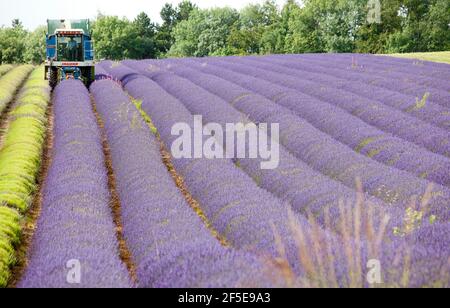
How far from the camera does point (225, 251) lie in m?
5.65

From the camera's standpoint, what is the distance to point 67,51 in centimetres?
2286

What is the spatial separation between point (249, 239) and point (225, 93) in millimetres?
12848

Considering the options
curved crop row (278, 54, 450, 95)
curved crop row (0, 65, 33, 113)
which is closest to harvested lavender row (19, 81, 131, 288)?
curved crop row (0, 65, 33, 113)

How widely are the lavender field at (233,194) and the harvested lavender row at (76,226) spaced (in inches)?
1.2

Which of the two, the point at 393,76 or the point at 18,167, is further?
the point at 393,76

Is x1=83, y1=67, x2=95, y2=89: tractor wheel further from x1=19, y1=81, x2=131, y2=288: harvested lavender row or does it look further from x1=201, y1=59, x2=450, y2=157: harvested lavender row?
x1=19, y1=81, x2=131, y2=288: harvested lavender row

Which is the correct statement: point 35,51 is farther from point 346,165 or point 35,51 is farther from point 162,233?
point 162,233

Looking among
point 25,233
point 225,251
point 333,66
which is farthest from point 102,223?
point 333,66

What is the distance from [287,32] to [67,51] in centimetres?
4173

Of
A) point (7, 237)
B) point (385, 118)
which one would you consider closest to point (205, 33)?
point (385, 118)

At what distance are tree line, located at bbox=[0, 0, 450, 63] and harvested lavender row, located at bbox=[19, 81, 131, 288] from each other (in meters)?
43.6

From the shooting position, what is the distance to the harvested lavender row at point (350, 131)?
34.3 ft

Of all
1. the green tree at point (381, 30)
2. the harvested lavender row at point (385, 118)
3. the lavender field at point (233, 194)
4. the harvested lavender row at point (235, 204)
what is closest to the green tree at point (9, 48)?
the green tree at point (381, 30)
